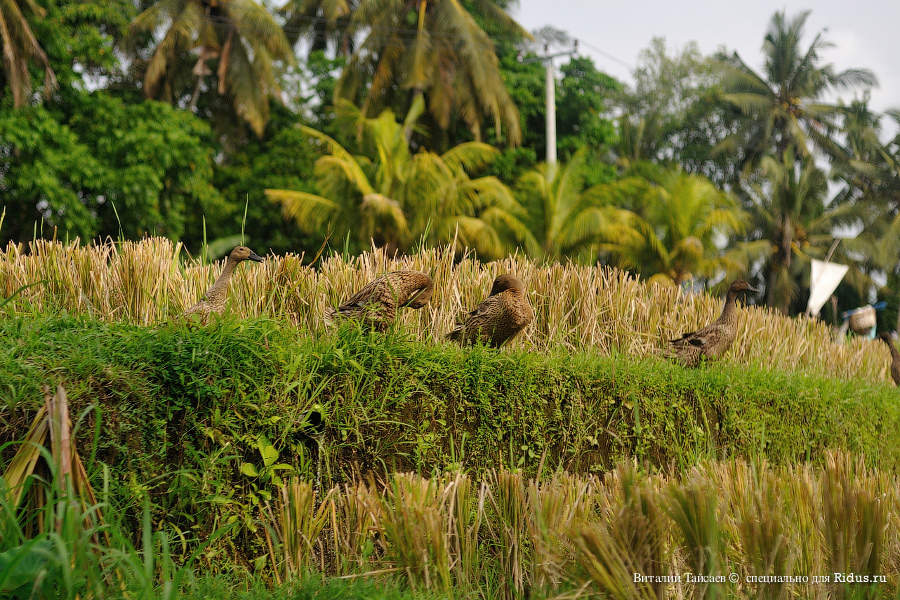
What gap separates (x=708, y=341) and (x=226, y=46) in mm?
19652

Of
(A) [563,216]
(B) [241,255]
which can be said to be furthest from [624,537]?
(A) [563,216]

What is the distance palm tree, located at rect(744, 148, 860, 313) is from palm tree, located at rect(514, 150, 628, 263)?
1284 cm

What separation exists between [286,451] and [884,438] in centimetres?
726

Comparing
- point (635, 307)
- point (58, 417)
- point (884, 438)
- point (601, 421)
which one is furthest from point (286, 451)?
point (884, 438)

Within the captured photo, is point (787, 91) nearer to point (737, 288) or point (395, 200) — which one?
point (395, 200)

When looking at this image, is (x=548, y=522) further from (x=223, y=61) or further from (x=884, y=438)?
(x=223, y=61)

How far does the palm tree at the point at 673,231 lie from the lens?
71.9 feet

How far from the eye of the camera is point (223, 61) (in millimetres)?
22531

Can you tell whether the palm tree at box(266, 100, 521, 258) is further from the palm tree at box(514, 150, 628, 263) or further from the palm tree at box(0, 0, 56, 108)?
the palm tree at box(0, 0, 56, 108)

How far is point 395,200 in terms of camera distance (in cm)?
1923

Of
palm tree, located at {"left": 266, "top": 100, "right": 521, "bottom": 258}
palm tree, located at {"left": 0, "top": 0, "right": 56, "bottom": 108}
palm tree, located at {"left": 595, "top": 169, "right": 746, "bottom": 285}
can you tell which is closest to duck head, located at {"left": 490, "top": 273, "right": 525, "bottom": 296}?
palm tree, located at {"left": 266, "top": 100, "right": 521, "bottom": 258}

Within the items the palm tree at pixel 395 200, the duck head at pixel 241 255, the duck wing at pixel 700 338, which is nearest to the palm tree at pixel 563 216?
the palm tree at pixel 395 200

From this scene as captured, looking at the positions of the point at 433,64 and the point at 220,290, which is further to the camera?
the point at 433,64

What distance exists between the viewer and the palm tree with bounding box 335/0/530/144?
2333cm
